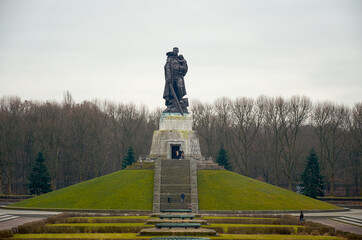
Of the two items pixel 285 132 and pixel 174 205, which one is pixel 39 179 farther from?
pixel 285 132

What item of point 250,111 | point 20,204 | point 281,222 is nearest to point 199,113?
point 250,111

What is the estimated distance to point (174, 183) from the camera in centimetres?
4631

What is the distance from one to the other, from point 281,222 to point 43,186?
3950 centimetres

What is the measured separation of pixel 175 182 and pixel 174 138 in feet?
29.8

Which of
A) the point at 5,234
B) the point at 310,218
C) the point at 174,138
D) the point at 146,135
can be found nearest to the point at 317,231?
the point at 310,218

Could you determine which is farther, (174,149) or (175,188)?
(174,149)

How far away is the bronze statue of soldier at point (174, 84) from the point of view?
2242 inches

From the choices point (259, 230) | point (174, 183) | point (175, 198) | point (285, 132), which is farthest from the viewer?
point (285, 132)

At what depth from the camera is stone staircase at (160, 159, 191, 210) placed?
43.0 m

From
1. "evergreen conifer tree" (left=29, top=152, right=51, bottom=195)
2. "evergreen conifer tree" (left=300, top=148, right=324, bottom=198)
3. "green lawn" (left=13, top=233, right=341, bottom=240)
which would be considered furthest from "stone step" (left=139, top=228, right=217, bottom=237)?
"evergreen conifer tree" (left=29, top=152, right=51, bottom=195)

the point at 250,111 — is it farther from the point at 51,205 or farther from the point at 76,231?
the point at 76,231

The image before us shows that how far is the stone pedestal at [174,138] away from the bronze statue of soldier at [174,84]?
1.41 metres

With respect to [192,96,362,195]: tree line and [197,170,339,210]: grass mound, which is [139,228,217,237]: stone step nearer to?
[197,170,339,210]: grass mound

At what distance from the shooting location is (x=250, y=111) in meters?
76.9
